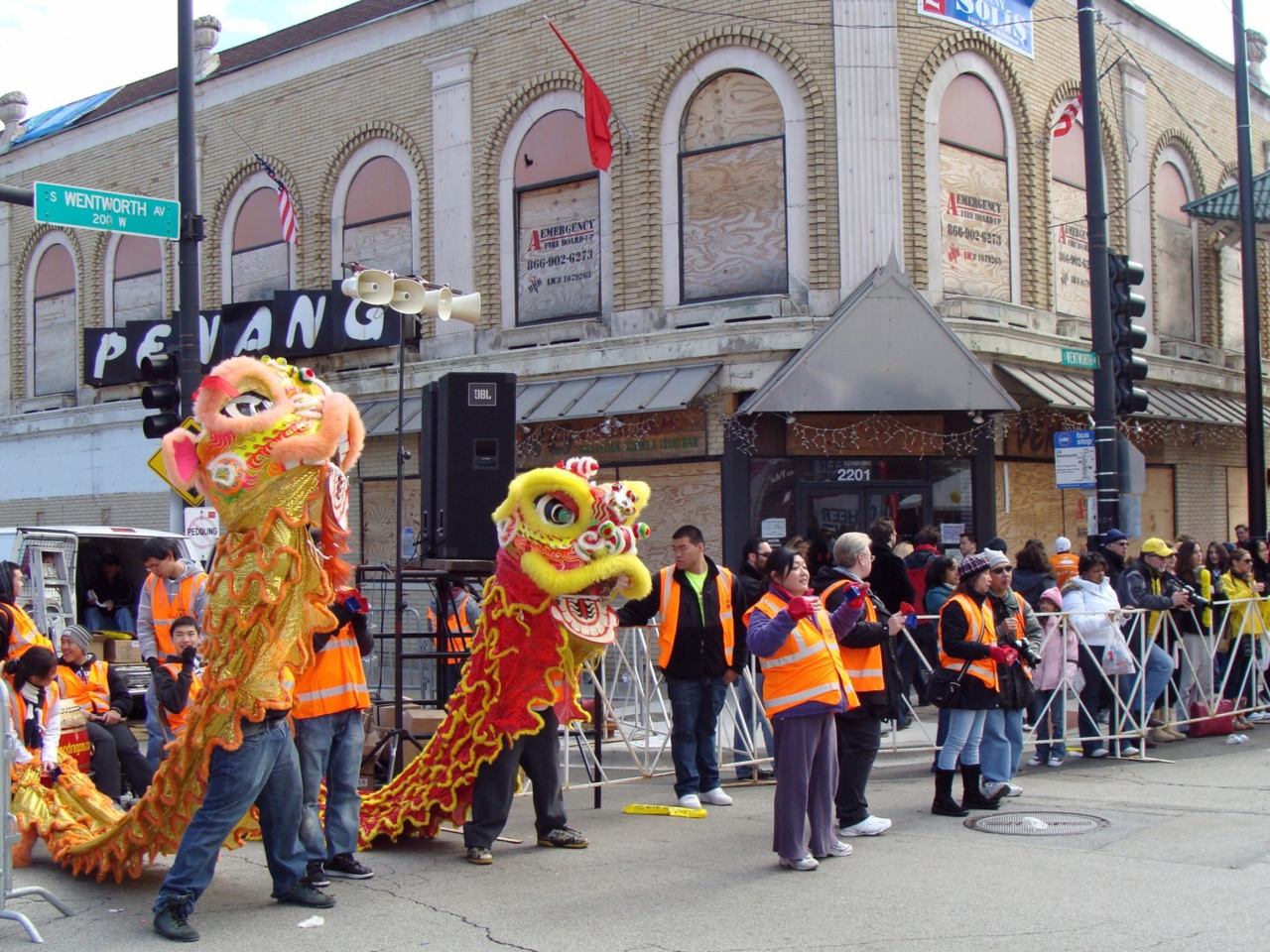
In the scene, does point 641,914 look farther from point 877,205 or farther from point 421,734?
point 877,205

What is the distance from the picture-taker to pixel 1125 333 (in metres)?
12.8

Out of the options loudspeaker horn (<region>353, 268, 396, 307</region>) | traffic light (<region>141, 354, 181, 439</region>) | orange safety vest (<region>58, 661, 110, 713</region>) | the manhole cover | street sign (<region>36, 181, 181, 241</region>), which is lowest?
the manhole cover

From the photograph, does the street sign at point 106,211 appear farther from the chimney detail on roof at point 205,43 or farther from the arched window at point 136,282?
the chimney detail on roof at point 205,43

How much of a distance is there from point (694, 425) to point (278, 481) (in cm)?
1033

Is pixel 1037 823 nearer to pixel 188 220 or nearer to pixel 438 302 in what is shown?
pixel 438 302

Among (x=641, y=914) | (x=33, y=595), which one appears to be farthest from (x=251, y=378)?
(x=33, y=595)

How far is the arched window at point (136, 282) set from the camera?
2225cm

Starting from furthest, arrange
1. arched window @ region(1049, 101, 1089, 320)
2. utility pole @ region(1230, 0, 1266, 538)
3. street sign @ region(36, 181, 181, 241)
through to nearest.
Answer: arched window @ region(1049, 101, 1089, 320), utility pole @ region(1230, 0, 1266, 538), street sign @ region(36, 181, 181, 241)

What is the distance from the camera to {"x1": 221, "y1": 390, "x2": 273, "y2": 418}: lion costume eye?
19.8 ft

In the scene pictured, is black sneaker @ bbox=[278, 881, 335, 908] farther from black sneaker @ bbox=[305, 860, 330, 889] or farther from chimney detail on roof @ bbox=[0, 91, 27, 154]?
chimney detail on roof @ bbox=[0, 91, 27, 154]

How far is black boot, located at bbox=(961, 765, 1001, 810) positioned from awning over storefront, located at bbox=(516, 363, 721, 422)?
24.9 feet

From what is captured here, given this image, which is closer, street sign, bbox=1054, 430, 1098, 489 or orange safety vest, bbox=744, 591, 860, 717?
orange safety vest, bbox=744, 591, 860, 717

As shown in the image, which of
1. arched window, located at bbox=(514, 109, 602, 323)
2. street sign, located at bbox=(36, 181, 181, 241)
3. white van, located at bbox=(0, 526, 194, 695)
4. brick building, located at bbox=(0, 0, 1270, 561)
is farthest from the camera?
arched window, located at bbox=(514, 109, 602, 323)

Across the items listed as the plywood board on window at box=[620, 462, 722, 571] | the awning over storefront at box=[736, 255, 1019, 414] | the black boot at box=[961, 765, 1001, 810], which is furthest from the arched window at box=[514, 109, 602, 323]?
the black boot at box=[961, 765, 1001, 810]
